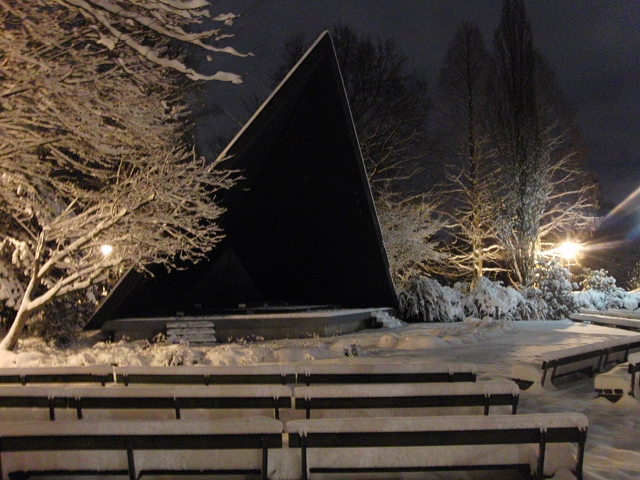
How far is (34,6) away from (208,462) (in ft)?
19.4

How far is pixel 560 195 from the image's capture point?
25484mm

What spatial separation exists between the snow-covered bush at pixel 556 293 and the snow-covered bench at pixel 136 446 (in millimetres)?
18116

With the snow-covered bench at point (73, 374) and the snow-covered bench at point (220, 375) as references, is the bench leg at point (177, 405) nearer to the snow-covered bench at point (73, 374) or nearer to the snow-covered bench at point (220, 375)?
the snow-covered bench at point (220, 375)

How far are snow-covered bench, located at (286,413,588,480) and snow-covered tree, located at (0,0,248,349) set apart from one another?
154 inches

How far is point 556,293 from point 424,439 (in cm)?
1811

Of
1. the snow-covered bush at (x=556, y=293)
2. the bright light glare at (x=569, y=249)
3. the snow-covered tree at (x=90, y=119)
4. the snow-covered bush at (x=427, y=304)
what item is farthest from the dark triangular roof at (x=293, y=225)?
the bright light glare at (x=569, y=249)

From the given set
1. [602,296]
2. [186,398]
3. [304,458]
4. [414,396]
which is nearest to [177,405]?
[186,398]

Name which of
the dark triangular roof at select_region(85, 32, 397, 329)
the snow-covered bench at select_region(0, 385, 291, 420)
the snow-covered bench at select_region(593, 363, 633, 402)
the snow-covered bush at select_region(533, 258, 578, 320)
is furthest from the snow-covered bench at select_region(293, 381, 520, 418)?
the snow-covered bush at select_region(533, 258, 578, 320)

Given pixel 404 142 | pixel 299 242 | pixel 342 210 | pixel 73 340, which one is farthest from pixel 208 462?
pixel 404 142

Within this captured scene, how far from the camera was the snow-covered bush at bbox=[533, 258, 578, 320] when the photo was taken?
2012 centimetres

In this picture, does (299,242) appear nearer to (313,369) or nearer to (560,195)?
(313,369)

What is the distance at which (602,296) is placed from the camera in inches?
892

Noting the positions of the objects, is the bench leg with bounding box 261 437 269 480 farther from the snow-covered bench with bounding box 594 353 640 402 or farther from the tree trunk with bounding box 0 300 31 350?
the tree trunk with bounding box 0 300 31 350

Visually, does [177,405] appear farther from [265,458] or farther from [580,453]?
[580,453]
